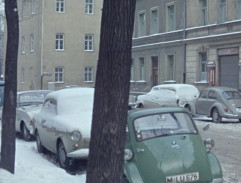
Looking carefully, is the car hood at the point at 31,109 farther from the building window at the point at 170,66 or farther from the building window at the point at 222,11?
the building window at the point at 170,66

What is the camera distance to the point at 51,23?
54312 mm

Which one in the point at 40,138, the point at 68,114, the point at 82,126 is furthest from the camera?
the point at 40,138

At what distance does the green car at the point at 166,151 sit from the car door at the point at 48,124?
12.5 ft

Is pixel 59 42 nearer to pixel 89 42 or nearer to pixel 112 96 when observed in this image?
pixel 89 42

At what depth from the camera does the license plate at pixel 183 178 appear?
7.49 metres

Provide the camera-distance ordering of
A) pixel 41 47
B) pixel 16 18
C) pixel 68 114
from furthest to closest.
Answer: pixel 41 47, pixel 68 114, pixel 16 18

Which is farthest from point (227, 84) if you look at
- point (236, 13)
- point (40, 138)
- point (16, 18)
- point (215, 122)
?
point (16, 18)

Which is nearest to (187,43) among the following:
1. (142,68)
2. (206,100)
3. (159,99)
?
(142,68)

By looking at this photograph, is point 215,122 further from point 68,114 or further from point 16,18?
point 16,18

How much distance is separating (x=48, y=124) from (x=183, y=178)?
5.28 metres

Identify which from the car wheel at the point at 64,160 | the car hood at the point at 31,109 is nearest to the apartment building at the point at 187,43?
the car hood at the point at 31,109

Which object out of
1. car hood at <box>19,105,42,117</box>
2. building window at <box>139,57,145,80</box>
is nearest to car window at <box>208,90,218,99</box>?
car hood at <box>19,105,42,117</box>

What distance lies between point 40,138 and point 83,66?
43288 mm

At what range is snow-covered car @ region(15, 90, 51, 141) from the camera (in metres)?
15.7
